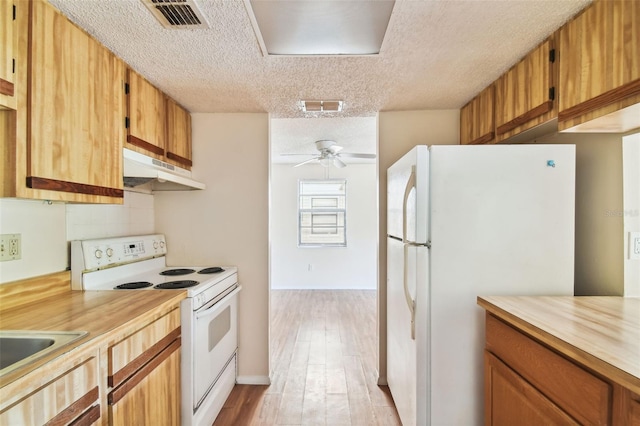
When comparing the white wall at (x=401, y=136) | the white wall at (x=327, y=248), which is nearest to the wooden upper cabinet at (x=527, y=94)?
the white wall at (x=401, y=136)

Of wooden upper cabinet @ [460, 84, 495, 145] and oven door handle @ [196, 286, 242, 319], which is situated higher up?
wooden upper cabinet @ [460, 84, 495, 145]

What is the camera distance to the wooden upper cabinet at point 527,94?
1443 millimetres

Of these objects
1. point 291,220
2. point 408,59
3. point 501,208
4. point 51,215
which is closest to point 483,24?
point 408,59

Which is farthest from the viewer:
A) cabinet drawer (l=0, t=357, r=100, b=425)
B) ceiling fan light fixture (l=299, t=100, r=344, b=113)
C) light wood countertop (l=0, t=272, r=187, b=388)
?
ceiling fan light fixture (l=299, t=100, r=344, b=113)

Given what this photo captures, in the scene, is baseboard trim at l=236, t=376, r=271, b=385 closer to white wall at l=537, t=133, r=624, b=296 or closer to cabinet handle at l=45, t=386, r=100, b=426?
cabinet handle at l=45, t=386, r=100, b=426

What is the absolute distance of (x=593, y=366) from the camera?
85cm

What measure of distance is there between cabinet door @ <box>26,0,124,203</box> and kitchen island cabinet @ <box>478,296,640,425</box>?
1.97m

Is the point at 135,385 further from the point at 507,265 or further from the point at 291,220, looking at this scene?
the point at 291,220

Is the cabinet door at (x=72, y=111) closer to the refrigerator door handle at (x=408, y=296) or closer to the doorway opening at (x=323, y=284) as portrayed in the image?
the doorway opening at (x=323, y=284)

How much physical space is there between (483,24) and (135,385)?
2224 millimetres

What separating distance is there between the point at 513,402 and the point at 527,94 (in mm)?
1508

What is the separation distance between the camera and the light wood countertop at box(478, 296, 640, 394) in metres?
0.82

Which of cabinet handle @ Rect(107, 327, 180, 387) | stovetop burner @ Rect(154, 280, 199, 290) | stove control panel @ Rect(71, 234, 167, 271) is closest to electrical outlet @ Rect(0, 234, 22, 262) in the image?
stove control panel @ Rect(71, 234, 167, 271)

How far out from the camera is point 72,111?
131 cm
